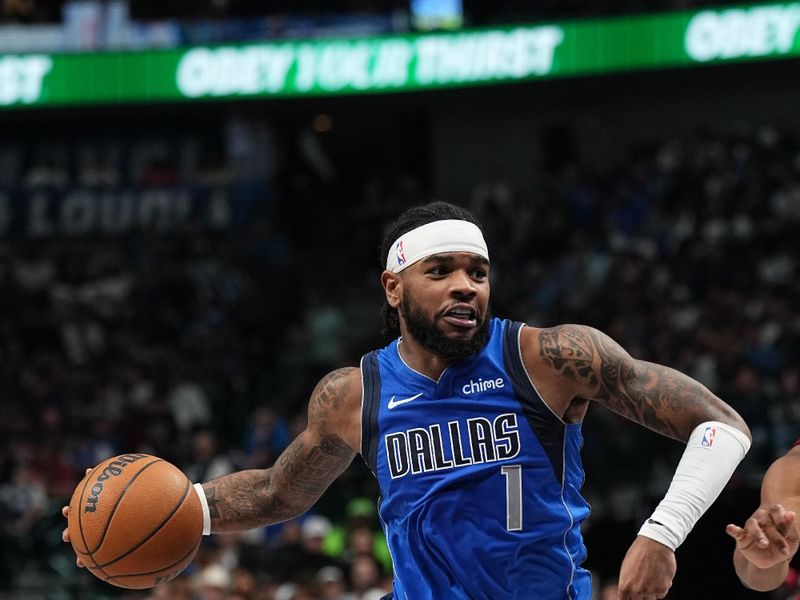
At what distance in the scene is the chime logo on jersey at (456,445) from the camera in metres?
4.64

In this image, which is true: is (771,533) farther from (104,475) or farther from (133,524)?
(104,475)

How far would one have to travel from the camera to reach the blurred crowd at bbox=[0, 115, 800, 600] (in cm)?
1180

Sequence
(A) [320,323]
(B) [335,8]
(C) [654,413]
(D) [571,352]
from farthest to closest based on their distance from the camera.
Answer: (B) [335,8], (A) [320,323], (D) [571,352], (C) [654,413]

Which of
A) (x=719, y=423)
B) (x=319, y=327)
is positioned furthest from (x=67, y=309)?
(x=719, y=423)

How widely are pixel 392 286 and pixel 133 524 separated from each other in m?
1.30

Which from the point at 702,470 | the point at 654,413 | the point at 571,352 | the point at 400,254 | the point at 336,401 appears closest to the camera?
the point at 702,470

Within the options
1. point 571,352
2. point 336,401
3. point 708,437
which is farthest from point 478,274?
point 708,437

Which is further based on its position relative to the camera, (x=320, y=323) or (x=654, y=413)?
(x=320, y=323)

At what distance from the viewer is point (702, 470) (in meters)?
4.24

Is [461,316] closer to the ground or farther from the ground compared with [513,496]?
farther from the ground

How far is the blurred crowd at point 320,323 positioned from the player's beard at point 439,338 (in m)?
5.70

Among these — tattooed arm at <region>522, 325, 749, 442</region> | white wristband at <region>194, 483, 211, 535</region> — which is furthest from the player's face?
white wristband at <region>194, 483, 211, 535</region>

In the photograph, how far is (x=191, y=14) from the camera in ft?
63.9

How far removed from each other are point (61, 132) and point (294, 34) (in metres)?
5.20
